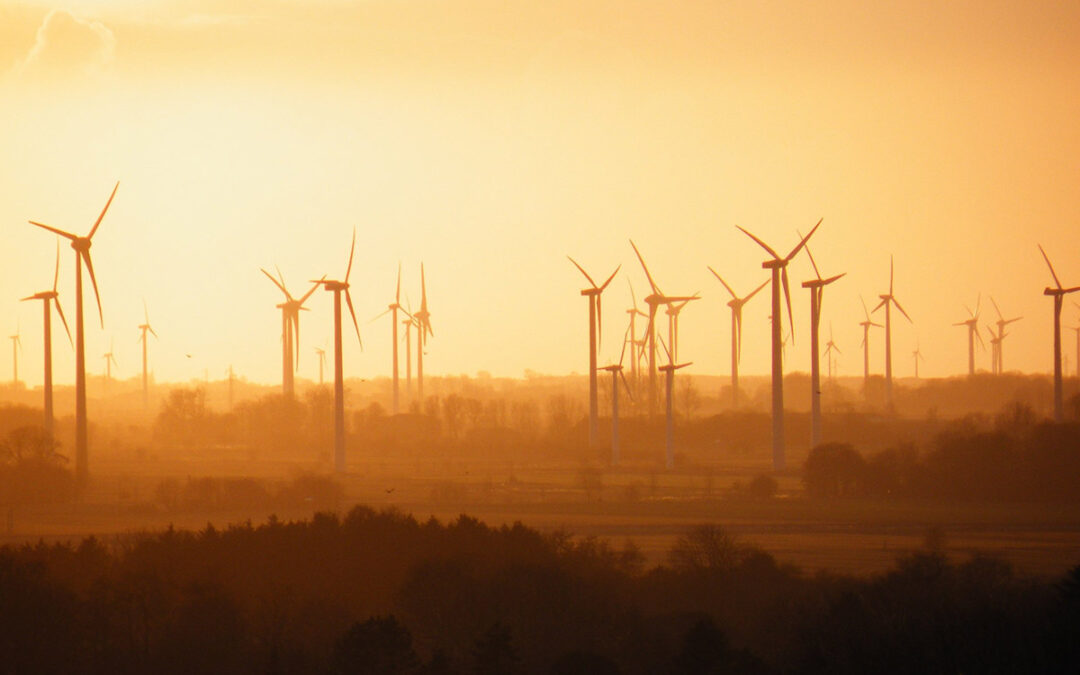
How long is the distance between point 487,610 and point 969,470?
60665mm

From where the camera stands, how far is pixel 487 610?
140ft

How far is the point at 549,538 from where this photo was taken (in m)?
55.7

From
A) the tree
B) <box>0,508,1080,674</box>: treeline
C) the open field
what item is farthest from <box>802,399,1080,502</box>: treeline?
the tree

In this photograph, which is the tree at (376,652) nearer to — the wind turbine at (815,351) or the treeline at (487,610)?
the treeline at (487,610)

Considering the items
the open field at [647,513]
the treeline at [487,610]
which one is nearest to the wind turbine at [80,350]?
the open field at [647,513]

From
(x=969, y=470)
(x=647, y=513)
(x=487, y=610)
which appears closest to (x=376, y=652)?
(x=487, y=610)

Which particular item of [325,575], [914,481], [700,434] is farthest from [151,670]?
[700,434]

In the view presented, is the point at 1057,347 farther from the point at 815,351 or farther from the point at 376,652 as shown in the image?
the point at 376,652

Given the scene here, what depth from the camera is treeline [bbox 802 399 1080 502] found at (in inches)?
3627

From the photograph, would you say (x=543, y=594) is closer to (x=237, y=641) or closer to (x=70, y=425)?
(x=237, y=641)

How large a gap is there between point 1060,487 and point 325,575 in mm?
59804

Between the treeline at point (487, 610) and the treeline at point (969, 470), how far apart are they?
41535 mm

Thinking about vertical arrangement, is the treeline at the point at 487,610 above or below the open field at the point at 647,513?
above

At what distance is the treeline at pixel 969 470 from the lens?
9212 cm
